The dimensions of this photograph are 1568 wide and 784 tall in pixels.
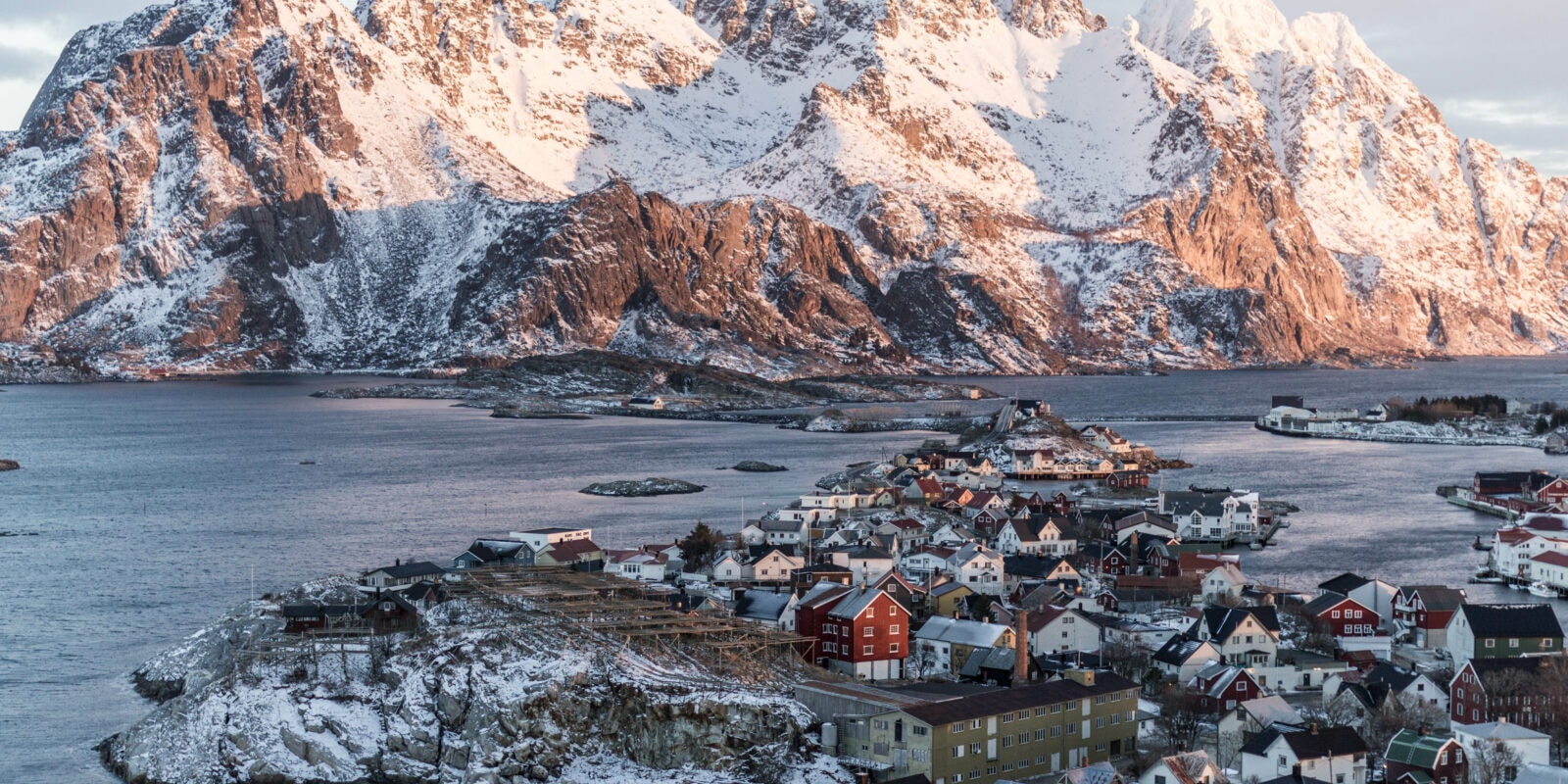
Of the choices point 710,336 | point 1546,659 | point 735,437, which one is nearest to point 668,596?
point 1546,659

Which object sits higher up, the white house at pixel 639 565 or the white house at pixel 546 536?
the white house at pixel 546 536

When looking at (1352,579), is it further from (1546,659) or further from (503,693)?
(503,693)

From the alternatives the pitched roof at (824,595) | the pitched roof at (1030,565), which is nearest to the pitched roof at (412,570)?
the pitched roof at (824,595)

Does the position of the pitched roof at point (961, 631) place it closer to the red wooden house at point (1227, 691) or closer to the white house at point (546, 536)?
the red wooden house at point (1227, 691)

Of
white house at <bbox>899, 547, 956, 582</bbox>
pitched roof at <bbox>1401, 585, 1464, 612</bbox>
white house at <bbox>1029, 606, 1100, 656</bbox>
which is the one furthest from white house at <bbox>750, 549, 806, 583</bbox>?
pitched roof at <bbox>1401, 585, 1464, 612</bbox>

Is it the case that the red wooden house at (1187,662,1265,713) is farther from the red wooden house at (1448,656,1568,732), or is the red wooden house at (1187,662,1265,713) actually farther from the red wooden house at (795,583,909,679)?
the red wooden house at (795,583,909,679)

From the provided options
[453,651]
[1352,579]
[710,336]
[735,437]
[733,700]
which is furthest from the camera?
[710,336]

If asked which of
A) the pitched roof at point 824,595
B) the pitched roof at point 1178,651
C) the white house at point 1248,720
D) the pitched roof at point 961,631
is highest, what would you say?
the pitched roof at point 824,595
